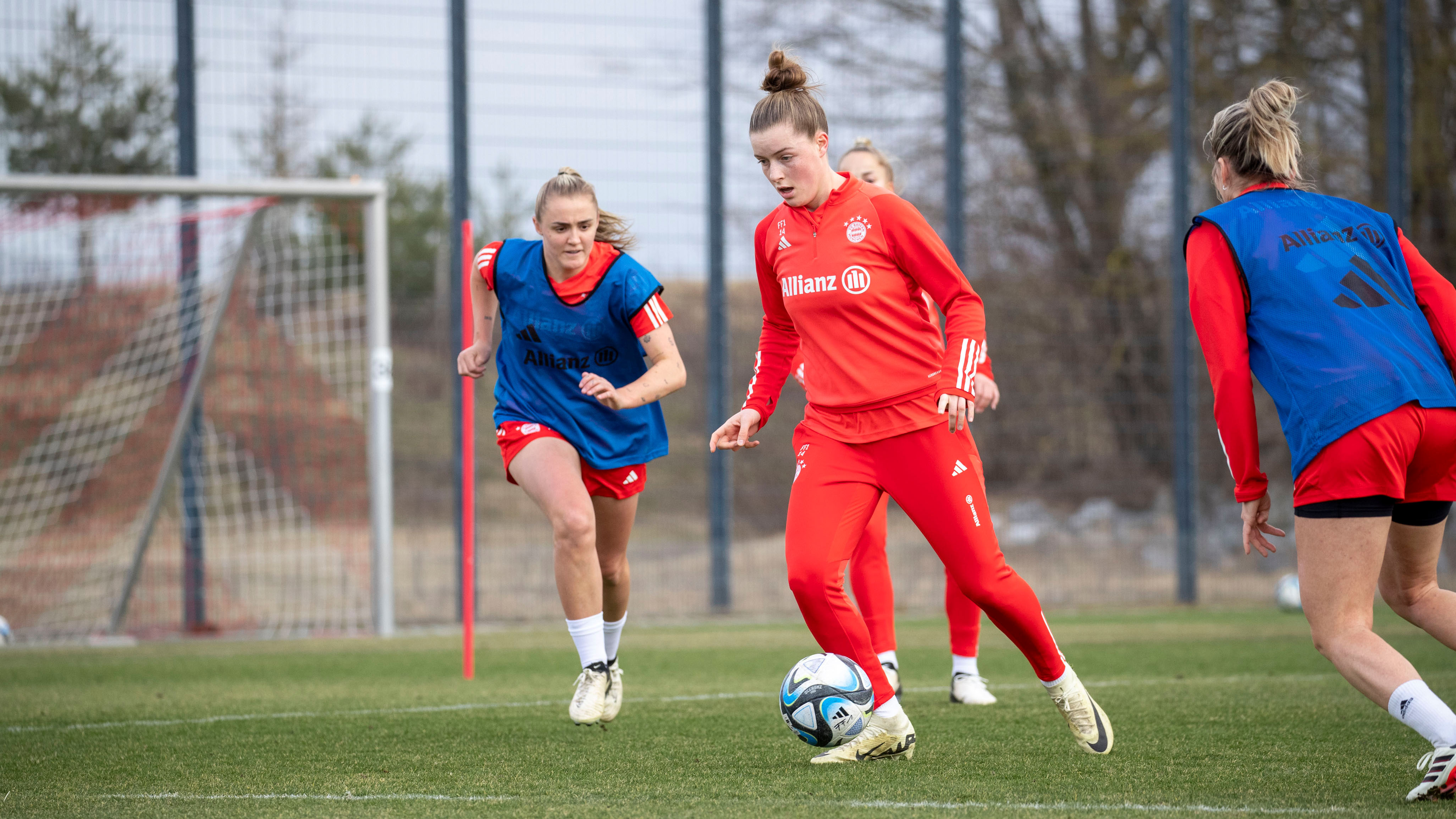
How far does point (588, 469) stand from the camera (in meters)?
4.83

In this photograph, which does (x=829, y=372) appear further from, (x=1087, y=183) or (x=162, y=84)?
(x=1087, y=183)

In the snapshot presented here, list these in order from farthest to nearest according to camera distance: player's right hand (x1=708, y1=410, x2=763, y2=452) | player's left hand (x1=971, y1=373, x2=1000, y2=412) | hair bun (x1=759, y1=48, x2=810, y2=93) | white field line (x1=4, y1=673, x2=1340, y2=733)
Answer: white field line (x1=4, y1=673, x2=1340, y2=733) → player's right hand (x1=708, y1=410, x2=763, y2=452) → hair bun (x1=759, y1=48, x2=810, y2=93) → player's left hand (x1=971, y1=373, x2=1000, y2=412)

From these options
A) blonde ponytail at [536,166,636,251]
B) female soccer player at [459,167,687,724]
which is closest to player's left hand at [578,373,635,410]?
female soccer player at [459,167,687,724]

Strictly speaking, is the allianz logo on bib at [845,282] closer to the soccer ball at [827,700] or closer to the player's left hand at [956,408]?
the player's left hand at [956,408]

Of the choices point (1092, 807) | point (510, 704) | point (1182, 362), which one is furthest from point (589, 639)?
point (1182, 362)

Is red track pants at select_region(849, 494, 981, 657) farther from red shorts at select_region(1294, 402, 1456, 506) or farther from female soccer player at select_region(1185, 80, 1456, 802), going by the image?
red shorts at select_region(1294, 402, 1456, 506)

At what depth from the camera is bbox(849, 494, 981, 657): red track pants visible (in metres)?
5.07

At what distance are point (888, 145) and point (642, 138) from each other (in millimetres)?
2149

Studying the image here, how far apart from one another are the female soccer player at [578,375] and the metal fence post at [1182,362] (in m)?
7.13

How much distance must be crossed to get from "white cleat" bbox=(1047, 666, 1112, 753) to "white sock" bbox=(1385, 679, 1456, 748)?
998mm

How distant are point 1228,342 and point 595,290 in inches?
91.2

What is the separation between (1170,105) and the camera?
36.8ft

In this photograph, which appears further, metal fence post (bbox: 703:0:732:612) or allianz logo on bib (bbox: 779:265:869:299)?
metal fence post (bbox: 703:0:732:612)

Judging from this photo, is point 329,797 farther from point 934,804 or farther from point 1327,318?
point 1327,318
